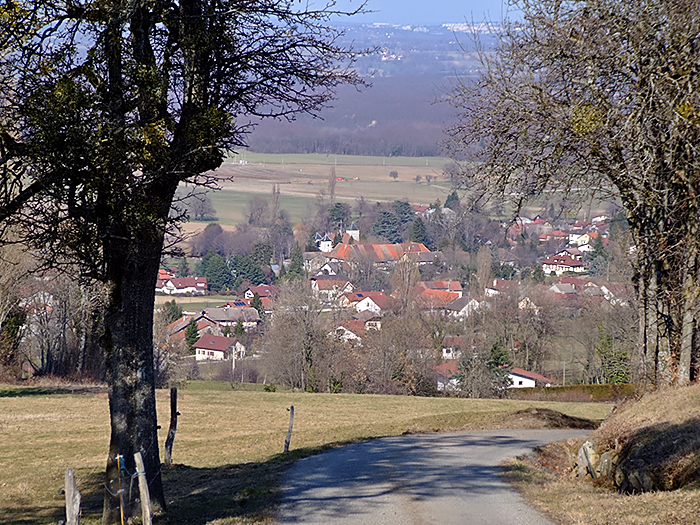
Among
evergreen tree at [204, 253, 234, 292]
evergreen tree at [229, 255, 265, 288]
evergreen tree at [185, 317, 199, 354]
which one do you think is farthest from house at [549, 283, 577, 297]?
evergreen tree at [204, 253, 234, 292]

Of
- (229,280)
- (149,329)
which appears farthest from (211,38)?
(229,280)

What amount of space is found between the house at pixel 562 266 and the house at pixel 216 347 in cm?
5612

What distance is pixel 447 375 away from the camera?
61.9 meters

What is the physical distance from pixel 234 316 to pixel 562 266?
55561 mm

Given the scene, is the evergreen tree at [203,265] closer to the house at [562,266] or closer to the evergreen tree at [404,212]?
the evergreen tree at [404,212]

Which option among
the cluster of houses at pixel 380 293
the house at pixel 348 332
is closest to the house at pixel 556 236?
the cluster of houses at pixel 380 293

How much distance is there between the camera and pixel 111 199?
8.94 metres

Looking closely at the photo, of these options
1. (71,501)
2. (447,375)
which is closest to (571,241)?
(447,375)

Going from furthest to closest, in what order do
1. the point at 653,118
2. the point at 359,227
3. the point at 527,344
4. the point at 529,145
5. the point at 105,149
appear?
the point at 359,227, the point at 527,344, the point at 529,145, the point at 653,118, the point at 105,149

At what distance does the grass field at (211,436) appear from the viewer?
11602 mm

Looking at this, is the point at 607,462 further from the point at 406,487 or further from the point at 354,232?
the point at 354,232

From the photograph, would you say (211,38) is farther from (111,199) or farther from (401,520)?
(401,520)

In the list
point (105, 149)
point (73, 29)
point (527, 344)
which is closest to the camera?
point (105, 149)

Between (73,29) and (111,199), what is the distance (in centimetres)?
238
